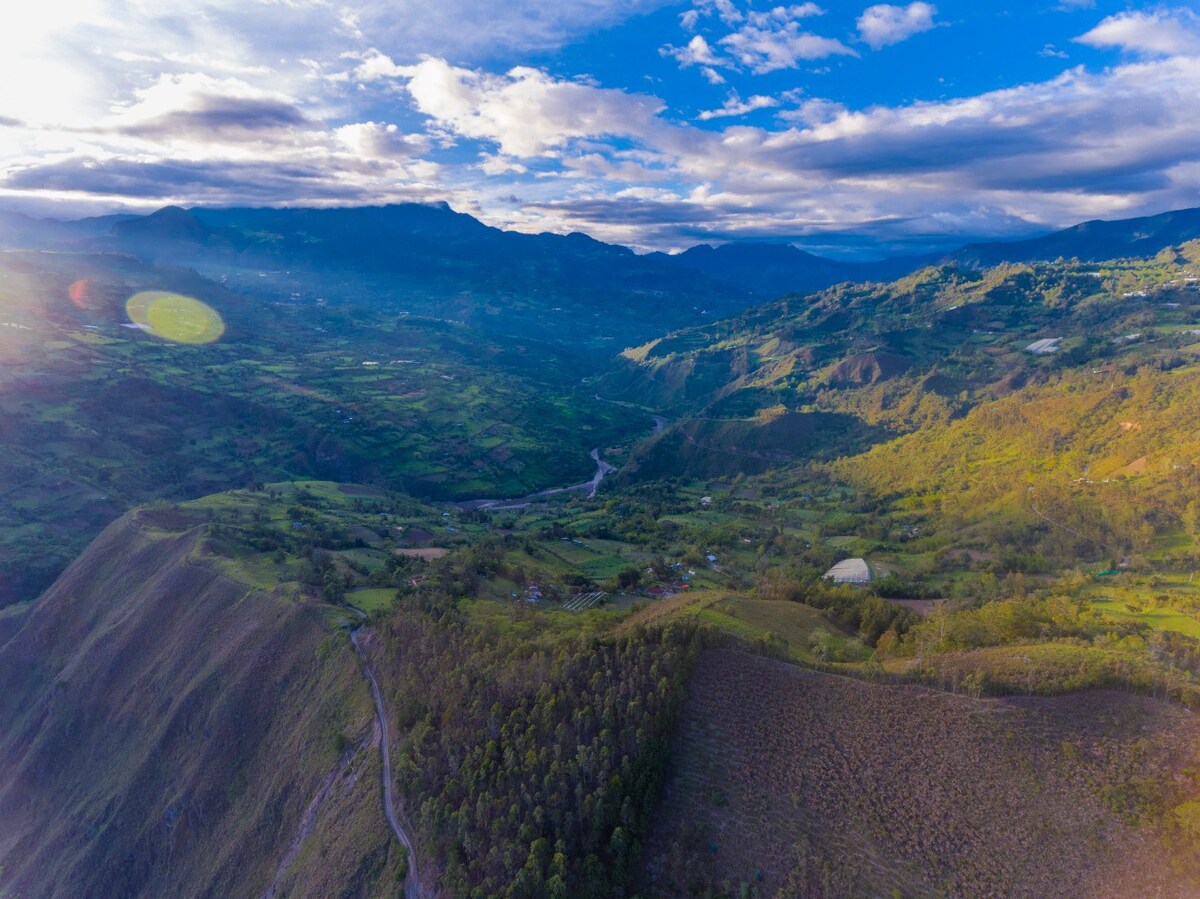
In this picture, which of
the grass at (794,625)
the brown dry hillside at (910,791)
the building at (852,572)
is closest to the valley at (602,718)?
the brown dry hillside at (910,791)

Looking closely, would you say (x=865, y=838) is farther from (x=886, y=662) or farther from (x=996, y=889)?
(x=886, y=662)

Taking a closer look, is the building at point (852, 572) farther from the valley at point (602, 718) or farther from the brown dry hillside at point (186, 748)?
the brown dry hillside at point (186, 748)

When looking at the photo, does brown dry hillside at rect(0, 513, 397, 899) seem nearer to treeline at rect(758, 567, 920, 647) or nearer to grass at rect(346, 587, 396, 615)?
grass at rect(346, 587, 396, 615)

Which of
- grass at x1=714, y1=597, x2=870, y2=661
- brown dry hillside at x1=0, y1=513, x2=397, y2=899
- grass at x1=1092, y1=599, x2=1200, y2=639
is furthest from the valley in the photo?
grass at x1=1092, y1=599, x2=1200, y2=639

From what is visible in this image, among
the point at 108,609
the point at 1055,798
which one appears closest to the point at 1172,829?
the point at 1055,798

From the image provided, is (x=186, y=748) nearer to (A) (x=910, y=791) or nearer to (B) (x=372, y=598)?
(B) (x=372, y=598)

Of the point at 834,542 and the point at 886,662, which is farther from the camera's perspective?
the point at 834,542

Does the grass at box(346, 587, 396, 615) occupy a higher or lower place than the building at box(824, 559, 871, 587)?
higher
